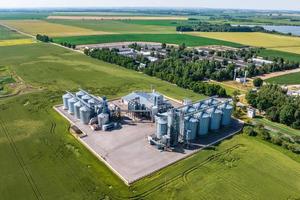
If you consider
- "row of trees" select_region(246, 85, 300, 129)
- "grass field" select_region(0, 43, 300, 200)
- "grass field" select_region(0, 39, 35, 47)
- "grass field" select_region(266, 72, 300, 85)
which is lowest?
"grass field" select_region(0, 43, 300, 200)

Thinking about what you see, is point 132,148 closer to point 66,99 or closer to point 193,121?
point 193,121

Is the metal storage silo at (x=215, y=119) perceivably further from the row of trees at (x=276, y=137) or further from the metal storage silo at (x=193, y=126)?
the row of trees at (x=276, y=137)

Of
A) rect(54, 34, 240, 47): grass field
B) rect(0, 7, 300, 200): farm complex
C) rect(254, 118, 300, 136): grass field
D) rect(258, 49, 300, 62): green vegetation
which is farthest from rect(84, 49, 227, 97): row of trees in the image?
rect(54, 34, 240, 47): grass field

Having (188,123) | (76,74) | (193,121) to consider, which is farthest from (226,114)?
(76,74)

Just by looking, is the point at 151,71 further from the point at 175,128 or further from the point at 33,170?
the point at 33,170

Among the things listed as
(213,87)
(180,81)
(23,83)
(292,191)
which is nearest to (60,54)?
(23,83)

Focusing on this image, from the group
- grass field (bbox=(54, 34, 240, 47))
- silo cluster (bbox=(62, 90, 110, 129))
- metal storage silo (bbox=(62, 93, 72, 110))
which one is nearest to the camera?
silo cluster (bbox=(62, 90, 110, 129))

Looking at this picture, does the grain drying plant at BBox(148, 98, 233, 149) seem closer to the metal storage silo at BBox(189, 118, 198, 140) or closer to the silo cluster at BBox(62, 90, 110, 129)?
the metal storage silo at BBox(189, 118, 198, 140)
